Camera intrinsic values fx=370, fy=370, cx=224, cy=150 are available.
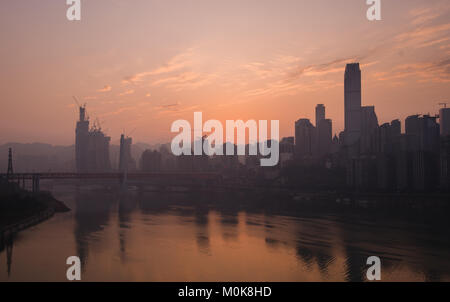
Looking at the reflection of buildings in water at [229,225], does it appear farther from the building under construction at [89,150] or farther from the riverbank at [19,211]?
the building under construction at [89,150]

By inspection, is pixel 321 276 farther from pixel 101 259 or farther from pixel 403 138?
pixel 403 138

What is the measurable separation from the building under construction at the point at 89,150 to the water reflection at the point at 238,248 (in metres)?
140

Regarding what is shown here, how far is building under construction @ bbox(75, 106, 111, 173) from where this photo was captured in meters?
175

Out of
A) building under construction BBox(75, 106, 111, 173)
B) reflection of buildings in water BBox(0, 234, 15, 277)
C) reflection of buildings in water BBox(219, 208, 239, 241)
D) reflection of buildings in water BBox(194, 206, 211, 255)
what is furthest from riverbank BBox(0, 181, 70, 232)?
building under construction BBox(75, 106, 111, 173)

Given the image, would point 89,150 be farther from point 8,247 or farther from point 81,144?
point 8,247

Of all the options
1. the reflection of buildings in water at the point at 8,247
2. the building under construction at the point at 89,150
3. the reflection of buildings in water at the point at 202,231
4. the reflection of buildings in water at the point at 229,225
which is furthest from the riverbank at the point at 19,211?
the building under construction at the point at 89,150

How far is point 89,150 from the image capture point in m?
177

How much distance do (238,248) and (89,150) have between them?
164 meters

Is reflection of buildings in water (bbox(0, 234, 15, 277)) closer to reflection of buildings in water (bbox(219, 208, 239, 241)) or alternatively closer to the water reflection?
the water reflection

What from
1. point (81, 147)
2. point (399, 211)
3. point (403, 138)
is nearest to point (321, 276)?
point (399, 211)

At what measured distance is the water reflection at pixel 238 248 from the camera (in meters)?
20.0
